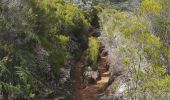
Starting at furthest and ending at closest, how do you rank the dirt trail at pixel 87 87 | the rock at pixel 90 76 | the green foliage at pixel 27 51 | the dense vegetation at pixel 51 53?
the rock at pixel 90 76
the dirt trail at pixel 87 87
the green foliage at pixel 27 51
the dense vegetation at pixel 51 53

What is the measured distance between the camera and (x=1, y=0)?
1867 centimetres

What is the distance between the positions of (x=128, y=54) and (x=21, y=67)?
187 inches

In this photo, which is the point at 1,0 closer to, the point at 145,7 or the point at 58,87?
the point at 58,87

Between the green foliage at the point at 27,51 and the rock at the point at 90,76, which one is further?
the rock at the point at 90,76

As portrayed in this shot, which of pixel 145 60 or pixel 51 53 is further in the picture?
pixel 51 53

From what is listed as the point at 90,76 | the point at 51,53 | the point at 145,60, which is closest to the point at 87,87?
the point at 90,76

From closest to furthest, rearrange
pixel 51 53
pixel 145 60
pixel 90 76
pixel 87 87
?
pixel 145 60 < pixel 51 53 < pixel 87 87 < pixel 90 76

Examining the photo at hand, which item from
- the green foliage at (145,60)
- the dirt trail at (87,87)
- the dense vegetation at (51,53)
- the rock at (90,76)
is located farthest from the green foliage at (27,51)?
the green foliage at (145,60)

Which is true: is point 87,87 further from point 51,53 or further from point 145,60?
point 145,60

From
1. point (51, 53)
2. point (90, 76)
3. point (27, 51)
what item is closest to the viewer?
point (27, 51)

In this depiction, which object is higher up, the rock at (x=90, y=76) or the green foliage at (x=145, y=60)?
the green foliage at (x=145, y=60)

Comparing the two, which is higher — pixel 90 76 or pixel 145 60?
pixel 145 60

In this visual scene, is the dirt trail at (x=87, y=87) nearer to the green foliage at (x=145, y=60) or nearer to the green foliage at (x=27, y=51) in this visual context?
the green foliage at (x=27, y=51)

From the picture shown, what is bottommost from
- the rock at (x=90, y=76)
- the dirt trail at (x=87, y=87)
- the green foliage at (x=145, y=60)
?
the dirt trail at (x=87, y=87)
